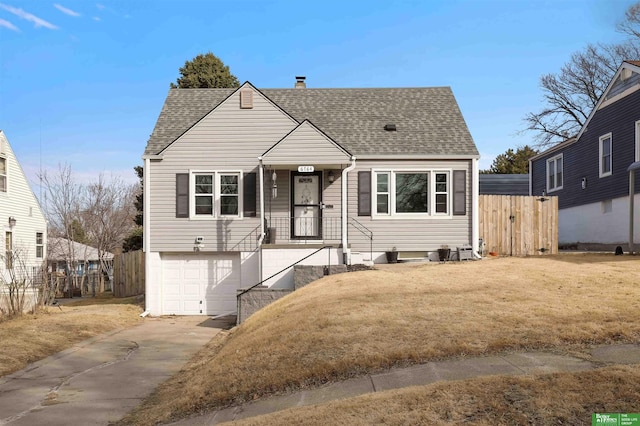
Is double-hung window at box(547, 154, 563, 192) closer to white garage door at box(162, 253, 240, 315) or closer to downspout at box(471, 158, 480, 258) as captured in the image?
downspout at box(471, 158, 480, 258)

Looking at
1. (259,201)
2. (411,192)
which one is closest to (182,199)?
(259,201)

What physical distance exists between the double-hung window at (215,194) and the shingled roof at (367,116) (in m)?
1.86

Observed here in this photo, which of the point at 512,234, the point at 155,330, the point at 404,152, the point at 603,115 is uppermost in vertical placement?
the point at 603,115

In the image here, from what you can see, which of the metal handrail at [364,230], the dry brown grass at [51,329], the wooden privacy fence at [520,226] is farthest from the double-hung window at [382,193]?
the dry brown grass at [51,329]

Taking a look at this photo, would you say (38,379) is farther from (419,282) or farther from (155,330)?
(419,282)

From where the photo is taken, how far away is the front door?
754 inches

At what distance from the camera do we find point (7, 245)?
2667 cm

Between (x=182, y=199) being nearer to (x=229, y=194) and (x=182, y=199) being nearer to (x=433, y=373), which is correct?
(x=229, y=194)

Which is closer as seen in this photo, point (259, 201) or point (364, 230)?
point (364, 230)

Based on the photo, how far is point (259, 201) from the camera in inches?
750

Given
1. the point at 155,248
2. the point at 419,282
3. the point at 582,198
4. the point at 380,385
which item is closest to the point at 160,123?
the point at 155,248

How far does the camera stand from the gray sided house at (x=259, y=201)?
62.2ft

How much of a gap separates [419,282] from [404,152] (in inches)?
289

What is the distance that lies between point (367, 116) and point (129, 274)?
12868mm
